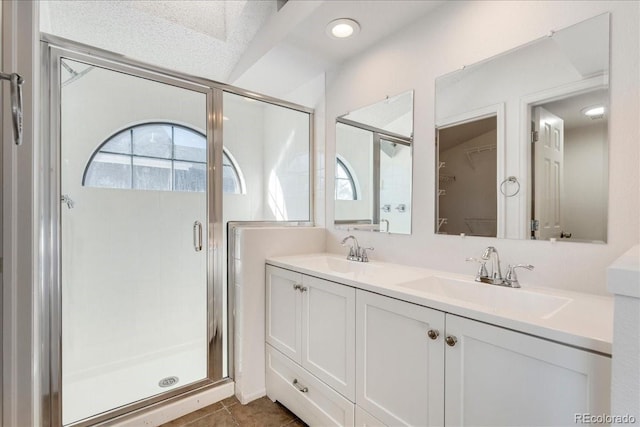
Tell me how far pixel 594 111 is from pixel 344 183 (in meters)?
1.39

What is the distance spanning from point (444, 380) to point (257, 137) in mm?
1852

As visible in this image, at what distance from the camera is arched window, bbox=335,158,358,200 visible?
2180 millimetres

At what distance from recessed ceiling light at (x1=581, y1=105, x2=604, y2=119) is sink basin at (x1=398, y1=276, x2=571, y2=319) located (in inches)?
27.3

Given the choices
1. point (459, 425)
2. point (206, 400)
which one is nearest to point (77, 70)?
point (206, 400)

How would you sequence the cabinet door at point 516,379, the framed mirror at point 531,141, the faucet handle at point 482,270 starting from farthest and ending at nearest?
1. the faucet handle at point 482,270
2. the framed mirror at point 531,141
3. the cabinet door at point 516,379

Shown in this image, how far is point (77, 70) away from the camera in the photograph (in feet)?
5.12

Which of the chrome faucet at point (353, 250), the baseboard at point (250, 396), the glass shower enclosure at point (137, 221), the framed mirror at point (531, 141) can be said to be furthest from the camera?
the chrome faucet at point (353, 250)

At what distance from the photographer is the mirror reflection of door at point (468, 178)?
1.41 m

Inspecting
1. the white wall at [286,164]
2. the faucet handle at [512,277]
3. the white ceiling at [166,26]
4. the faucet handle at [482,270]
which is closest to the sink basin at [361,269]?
the faucet handle at [482,270]

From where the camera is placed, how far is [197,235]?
1.93 metres

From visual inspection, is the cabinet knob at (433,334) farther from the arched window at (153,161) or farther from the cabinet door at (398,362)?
the arched window at (153,161)

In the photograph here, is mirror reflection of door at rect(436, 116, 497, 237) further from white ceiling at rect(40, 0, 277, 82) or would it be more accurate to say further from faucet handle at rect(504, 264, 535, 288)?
white ceiling at rect(40, 0, 277, 82)

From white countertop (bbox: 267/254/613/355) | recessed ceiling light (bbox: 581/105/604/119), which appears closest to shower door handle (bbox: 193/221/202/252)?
white countertop (bbox: 267/254/613/355)

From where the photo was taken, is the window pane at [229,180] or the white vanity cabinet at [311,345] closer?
the white vanity cabinet at [311,345]
